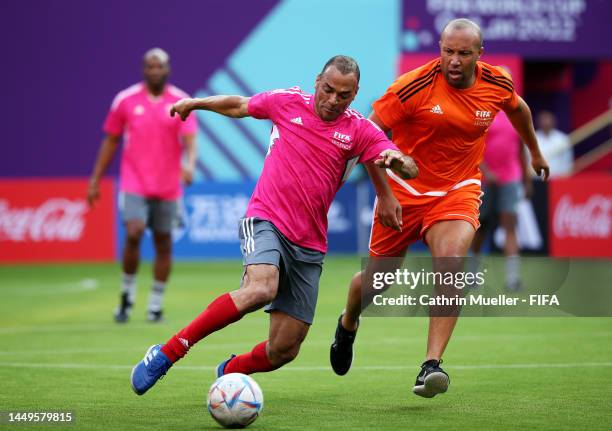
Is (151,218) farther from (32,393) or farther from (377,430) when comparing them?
(377,430)

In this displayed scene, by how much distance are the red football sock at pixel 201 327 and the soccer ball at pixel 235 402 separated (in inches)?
13.5

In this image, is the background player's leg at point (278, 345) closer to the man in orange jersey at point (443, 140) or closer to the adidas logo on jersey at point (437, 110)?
the man in orange jersey at point (443, 140)

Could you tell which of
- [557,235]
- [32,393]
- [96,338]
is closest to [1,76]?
[557,235]

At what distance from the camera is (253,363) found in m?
7.84

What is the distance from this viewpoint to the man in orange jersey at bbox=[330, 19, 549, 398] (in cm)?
827

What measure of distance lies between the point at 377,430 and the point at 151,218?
6768mm

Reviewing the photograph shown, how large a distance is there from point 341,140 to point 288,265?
87 cm

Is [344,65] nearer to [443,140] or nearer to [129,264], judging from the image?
[443,140]

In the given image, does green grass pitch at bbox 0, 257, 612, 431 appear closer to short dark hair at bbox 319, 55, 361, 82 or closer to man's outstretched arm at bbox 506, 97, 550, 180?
man's outstretched arm at bbox 506, 97, 550, 180

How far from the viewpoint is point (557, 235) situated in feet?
70.9

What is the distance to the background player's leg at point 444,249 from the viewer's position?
26.0 ft

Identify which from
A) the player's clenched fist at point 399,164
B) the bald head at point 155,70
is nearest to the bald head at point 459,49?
the player's clenched fist at point 399,164

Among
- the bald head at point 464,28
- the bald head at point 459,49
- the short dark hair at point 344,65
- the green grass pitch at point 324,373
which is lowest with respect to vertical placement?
the green grass pitch at point 324,373

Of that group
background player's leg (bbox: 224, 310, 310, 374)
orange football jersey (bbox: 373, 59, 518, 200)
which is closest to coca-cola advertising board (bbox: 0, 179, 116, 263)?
orange football jersey (bbox: 373, 59, 518, 200)
